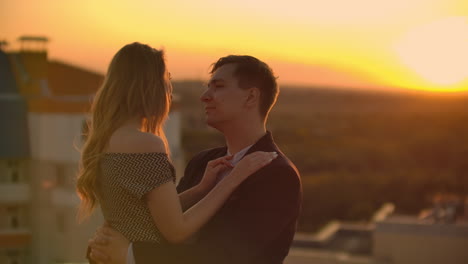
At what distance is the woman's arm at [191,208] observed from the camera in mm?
2238

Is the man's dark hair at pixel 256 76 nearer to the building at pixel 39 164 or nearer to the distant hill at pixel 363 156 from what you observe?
the distant hill at pixel 363 156

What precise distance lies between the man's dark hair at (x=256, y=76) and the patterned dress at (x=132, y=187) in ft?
1.68

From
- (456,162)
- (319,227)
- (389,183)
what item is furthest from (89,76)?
(456,162)

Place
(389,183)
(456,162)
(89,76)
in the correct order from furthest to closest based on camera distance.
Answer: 1. (456,162)
2. (389,183)
3. (89,76)

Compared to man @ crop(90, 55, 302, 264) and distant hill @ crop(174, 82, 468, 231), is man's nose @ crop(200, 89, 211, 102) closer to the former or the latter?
man @ crop(90, 55, 302, 264)

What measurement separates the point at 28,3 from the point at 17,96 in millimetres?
2677

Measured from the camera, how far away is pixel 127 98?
2.26 metres

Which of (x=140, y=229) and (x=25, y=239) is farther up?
(x=140, y=229)

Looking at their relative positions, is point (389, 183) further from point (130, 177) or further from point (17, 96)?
point (130, 177)

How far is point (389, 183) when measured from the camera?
2778 cm

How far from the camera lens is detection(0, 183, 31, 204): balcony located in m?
13.5

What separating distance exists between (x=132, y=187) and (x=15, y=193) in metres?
12.1

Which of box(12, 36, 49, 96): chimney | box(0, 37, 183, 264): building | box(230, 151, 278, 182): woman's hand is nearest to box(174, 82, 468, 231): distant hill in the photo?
box(230, 151, 278, 182): woman's hand

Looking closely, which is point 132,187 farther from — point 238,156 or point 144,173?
point 238,156
